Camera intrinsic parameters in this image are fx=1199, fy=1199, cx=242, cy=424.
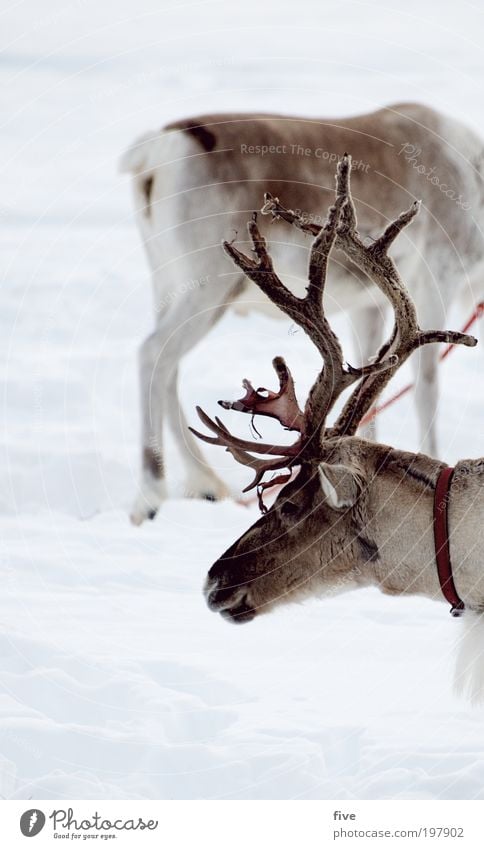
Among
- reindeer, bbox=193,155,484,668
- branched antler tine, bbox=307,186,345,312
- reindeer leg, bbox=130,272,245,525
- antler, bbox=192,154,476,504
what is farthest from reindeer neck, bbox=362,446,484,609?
reindeer leg, bbox=130,272,245,525

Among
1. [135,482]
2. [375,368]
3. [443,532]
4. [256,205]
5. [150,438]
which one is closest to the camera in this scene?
[443,532]

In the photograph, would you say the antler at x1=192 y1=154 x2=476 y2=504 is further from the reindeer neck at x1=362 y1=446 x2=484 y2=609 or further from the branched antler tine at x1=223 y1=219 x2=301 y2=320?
the reindeer neck at x1=362 y1=446 x2=484 y2=609

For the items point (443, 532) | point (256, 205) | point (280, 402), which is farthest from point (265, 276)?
point (256, 205)

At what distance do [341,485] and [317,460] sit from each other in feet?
0.32

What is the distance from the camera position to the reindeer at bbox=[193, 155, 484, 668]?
2074 mm

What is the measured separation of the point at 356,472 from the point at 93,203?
1511 mm

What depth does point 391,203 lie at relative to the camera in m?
3.19

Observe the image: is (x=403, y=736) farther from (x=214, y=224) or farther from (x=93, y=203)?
(x=93, y=203)

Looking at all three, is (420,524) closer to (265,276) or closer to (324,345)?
(324,345)

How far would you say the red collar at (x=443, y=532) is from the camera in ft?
6.73

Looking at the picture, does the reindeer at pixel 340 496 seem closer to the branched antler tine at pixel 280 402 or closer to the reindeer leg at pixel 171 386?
the branched antler tine at pixel 280 402

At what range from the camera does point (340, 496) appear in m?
2.06
